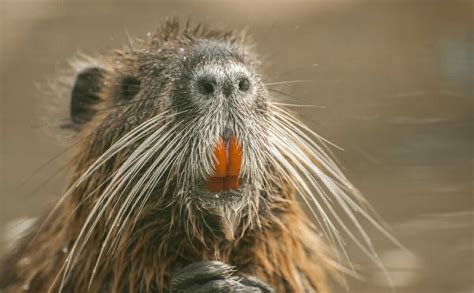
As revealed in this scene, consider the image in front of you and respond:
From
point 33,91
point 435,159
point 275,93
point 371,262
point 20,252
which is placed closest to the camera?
point 275,93

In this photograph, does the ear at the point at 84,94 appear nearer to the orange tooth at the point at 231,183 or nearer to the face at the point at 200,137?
the face at the point at 200,137

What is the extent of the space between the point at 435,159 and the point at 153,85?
134 inches

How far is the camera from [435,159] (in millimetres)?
6395

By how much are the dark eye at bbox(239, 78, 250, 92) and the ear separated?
39.2 inches

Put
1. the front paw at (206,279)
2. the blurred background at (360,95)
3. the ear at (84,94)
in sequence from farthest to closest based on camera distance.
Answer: the blurred background at (360,95), the ear at (84,94), the front paw at (206,279)

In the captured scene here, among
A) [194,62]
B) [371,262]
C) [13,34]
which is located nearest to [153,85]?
[194,62]

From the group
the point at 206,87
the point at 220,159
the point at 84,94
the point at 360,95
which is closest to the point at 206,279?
the point at 220,159

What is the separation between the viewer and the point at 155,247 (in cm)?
329

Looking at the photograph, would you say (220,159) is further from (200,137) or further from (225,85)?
(225,85)

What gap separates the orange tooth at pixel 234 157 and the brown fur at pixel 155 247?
8.3 inches

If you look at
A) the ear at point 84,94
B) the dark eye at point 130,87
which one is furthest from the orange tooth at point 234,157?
the ear at point 84,94

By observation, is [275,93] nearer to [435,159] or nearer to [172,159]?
[172,159]

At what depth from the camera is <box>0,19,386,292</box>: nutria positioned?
3.04 meters

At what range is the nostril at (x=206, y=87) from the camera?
118 inches
